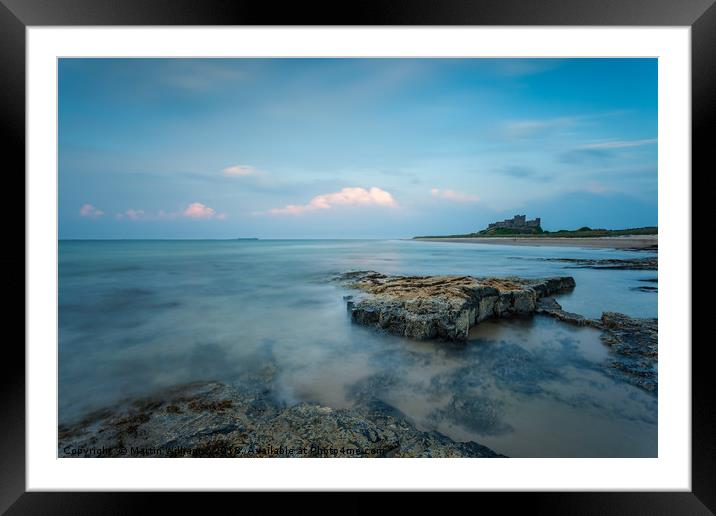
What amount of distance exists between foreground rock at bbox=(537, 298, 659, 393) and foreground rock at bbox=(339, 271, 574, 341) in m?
0.49

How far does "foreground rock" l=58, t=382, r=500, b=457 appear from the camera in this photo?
1.69 meters

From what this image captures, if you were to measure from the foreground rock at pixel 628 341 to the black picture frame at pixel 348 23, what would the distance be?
4.54 ft

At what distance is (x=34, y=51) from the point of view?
54.6 inches

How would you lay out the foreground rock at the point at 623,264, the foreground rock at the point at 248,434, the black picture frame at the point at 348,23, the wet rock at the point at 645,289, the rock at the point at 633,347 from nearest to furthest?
the black picture frame at the point at 348,23
the foreground rock at the point at 248,434
the rock at the point at 633,347
the wet rock at the point at 645,289
the foreground rock at the point at 623,264

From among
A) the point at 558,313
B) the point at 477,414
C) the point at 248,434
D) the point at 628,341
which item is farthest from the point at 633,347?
the point at 248,434

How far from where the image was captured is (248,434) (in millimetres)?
1752

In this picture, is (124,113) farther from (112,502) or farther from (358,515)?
(358,515)

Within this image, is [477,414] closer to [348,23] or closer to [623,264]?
[348,23]

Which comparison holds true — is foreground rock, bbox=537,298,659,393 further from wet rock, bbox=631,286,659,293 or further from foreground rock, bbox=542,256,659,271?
foreground rock, bbox=542,256,659,271

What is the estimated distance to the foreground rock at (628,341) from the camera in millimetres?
2443

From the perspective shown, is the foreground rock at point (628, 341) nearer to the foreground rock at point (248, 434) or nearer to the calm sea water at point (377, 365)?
the calm sea water at point (377, 365)

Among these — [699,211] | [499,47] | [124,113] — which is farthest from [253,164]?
[699,211]

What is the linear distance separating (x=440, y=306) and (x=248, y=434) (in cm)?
223

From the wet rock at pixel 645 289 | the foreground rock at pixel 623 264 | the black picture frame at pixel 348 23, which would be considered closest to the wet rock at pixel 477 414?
the black picture frame at pixel 348 23
